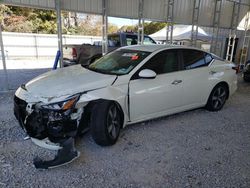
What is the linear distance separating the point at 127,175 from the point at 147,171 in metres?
0.25

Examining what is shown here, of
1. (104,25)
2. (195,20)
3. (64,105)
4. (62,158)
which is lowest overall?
(62,158)

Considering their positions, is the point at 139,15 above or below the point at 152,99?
above

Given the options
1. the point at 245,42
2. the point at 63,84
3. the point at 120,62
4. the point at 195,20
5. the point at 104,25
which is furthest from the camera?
the point at 245,42

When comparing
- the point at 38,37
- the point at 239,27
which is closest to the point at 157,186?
the point at 239,27

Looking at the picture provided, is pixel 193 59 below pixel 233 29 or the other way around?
below

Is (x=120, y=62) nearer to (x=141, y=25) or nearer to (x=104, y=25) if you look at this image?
(x=104, y=25)

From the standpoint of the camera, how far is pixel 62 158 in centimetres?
259

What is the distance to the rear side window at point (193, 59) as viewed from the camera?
4238 millimetres

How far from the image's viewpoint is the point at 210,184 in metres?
2.46

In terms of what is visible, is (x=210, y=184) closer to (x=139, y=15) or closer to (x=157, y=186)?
(x=157, y=186)

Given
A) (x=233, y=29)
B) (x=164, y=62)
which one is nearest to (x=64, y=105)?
(x=164, y=62)

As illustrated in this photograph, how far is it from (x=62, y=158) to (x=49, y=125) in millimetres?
449

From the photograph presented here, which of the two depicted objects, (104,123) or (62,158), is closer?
(62,158)

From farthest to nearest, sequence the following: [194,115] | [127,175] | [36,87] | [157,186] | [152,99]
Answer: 1. [194,115]
2. [152,99]
3. [36,87]
4. [127,175]
5. [157,186]
